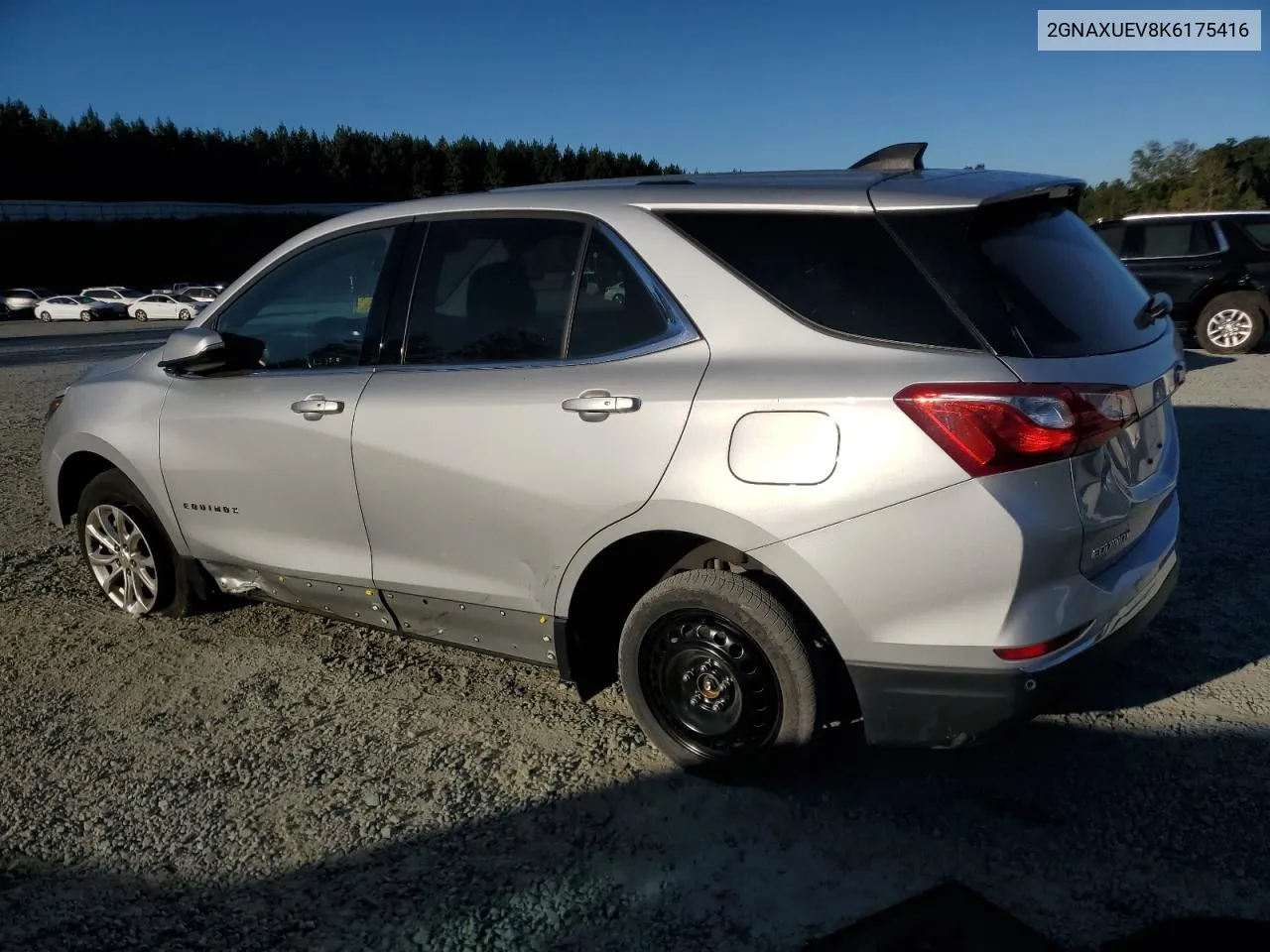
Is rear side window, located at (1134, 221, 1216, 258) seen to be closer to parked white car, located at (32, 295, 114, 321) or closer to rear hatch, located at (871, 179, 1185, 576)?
rear hatch, located at (871, 179, 1185, 576)

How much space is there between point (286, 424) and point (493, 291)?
944mm

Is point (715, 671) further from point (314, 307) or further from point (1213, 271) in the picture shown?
point (1213, 271)

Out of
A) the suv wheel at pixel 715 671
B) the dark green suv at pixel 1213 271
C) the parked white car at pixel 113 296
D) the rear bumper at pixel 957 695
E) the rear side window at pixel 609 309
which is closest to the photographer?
the rear bumper at pixel 957 695

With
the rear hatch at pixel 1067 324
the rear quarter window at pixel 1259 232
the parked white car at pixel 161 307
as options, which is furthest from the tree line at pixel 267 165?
the rear hatch at pixel 1067 324

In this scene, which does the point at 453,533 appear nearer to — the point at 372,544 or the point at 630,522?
the point at 372,544

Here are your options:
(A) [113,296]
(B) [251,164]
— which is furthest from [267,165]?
(A) [113,296]

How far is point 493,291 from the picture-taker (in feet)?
11.4

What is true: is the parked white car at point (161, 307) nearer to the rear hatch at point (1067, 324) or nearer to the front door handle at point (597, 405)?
the front door handle at point (597, 405)

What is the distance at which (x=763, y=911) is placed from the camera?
2.56 metres

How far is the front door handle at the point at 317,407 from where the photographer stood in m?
3.61

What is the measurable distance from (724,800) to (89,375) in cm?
354

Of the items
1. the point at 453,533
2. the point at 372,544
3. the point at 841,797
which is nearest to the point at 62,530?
the point at 372,544

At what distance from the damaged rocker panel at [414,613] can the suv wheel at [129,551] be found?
35 centimetres

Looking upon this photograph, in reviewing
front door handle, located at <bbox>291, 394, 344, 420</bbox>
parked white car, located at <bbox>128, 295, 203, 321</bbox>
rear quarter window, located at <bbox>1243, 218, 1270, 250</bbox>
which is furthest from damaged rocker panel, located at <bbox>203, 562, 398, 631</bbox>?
parked white car, located at <bbox>128, 295, 203, 321</bbox>
